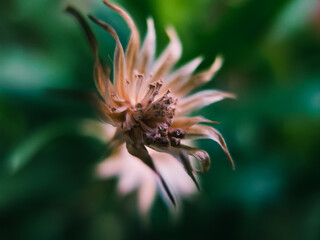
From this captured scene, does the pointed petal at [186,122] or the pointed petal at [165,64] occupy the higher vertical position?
the pointed petal at [165,64]

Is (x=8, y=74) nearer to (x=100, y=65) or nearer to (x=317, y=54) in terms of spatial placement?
Answer: (x=100, y=65)

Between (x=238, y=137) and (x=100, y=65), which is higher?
(x=100, y=65)

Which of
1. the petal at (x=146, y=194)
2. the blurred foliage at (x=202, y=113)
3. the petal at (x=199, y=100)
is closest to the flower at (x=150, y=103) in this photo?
the petal at (x=199, y=100)

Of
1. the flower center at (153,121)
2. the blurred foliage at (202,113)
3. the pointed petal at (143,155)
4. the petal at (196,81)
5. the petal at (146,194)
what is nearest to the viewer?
the pointed petal at (143,155)

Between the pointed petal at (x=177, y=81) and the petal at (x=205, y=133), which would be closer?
the petal at (x=205, y=133)

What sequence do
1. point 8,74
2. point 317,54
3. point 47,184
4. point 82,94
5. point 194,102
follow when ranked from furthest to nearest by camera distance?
point 317,54
point 47,184
point 8,74
point 194,102
point 82,94

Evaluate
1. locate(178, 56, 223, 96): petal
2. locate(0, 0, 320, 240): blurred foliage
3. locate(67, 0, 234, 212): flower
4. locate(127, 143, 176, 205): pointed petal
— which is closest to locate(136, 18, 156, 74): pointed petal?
locate(67, 0, 234, 212): flower

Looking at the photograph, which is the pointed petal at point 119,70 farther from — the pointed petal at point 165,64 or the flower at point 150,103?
the pointed petal at point 165,64

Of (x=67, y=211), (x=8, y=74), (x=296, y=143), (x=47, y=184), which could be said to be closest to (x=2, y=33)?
(x=8, y=74)
